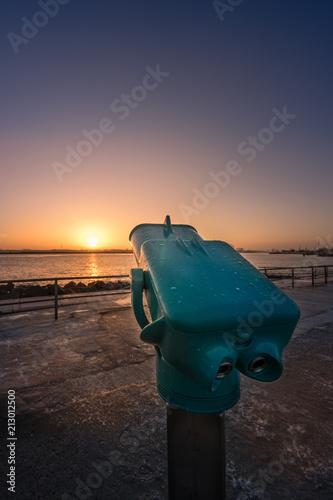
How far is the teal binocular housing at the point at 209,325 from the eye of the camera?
0.83 metres

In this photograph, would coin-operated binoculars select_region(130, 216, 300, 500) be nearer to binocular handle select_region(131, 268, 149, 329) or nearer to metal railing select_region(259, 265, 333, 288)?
binocular handle select_region(131, 268, 149, 329)

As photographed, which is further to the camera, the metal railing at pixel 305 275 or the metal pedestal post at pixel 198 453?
the metal railing at pixel 305 275

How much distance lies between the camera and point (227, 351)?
0.83 metres

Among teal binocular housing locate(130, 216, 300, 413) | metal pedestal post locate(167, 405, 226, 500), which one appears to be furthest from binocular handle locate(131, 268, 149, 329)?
metal pedestal post locate(167, 405, 226, 500)

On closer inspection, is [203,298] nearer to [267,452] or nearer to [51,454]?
[267,452]

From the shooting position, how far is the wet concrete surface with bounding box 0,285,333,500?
151 centimetres

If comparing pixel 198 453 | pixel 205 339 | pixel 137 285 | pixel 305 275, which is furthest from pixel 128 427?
pixel 305 275

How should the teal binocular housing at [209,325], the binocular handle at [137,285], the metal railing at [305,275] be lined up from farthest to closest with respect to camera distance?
the metal railing at [305,275] → the binocular handle at [137,285] → the teal binocular housing at [209,325]

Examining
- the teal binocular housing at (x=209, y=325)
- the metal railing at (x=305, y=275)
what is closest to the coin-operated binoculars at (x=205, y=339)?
the teal binocular housing at (x=209, y=325)

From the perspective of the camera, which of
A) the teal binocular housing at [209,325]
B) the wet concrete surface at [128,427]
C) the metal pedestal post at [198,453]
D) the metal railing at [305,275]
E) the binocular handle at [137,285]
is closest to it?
the teal binocular housing at [209,325]

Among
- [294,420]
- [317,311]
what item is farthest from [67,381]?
[317,311]

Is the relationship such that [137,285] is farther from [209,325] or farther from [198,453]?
[198,453]

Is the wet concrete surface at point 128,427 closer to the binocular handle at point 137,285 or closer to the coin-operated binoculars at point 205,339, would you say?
the coin-operated binoculars at point 205,339

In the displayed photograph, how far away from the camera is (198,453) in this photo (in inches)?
37.7
